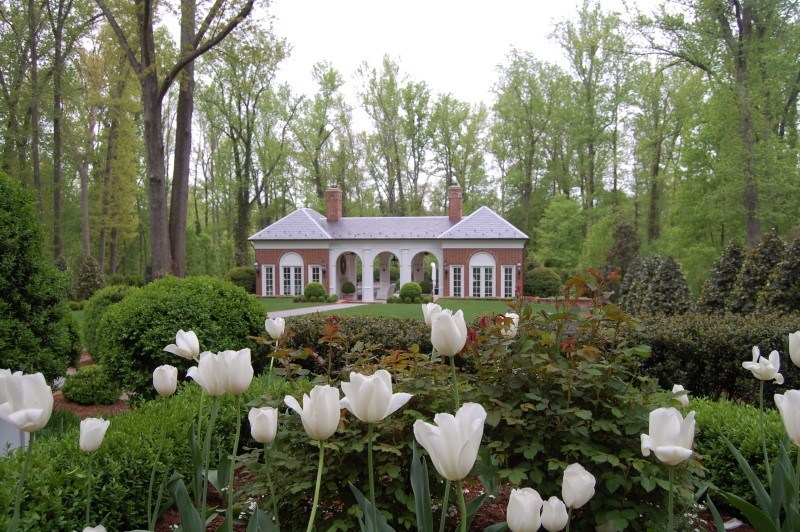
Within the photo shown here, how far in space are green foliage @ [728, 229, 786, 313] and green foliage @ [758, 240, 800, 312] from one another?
0.77 meters

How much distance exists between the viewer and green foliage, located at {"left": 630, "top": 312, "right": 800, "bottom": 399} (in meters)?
5.05

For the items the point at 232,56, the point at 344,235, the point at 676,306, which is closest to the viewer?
the point at 676,306

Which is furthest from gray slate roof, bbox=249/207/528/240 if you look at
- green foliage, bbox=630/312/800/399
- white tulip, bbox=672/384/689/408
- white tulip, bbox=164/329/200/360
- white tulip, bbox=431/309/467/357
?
white tulip, bbox=431/309/467/357

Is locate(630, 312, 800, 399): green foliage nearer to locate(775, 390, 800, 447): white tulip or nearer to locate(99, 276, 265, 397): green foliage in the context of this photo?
locate(775, 390, 800, 447): white tulip

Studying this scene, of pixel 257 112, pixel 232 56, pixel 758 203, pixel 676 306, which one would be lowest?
pixel 676 306

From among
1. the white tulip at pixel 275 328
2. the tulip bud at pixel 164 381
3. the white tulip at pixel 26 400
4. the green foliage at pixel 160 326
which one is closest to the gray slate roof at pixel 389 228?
the green foliage at pixel 160 326

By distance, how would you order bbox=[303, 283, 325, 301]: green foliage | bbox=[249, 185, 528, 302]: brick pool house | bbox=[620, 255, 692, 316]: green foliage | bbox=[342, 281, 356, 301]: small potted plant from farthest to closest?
bbox=[342, 281, 356, 301]: small potted plant, bbox=[249, 185, 528, 302]: brick pool house, bbox=[303, 283, 325, 301]: green foliage, bbox=[620, 255, 692, 316]: green foliage

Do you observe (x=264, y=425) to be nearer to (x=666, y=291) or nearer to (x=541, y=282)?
(x=666, y=291)

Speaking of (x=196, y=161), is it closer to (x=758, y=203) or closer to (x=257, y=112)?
(x=257, y=112)

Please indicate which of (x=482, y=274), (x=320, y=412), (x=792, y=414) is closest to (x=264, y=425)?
(x=320, y=412)

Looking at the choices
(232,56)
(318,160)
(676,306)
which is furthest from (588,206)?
(232,56)

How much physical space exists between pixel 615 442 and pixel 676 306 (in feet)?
31.9

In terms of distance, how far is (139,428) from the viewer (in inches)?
124

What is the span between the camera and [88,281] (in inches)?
800
